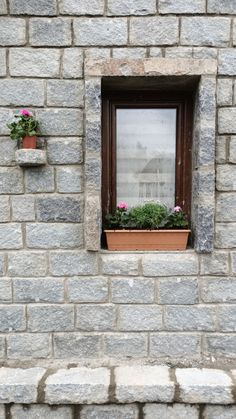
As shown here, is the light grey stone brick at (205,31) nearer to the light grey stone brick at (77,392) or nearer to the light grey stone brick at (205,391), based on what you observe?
the light grey stone brick at (205,391)

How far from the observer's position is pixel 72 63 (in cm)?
257

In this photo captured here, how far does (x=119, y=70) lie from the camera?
99.5 inches

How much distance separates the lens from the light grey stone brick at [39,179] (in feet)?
8.66

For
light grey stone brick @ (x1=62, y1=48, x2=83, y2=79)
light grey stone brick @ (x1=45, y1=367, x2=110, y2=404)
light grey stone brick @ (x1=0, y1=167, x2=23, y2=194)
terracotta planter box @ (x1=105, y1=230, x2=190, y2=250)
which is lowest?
light grey stone brick @ (x1=45, y1=367, x2=110, y2=404)

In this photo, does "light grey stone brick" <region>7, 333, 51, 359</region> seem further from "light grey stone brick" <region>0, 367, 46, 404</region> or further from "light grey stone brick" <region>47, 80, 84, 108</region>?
"light grey stone brick" <region>47, 80, 84, 108</region>

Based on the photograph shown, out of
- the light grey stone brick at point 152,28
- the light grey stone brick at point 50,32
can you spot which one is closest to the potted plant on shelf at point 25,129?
the light grey stone brick at point 50,32

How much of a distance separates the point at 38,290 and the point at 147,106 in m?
1.72

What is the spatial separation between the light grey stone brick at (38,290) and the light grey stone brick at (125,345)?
0.51 metres

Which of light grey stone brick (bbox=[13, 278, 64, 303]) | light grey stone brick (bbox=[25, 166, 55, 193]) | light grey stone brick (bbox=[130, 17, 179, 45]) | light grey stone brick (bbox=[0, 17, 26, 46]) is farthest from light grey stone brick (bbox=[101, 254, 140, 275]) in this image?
light grey stone brick (bbox=[0, 17, 26, 46])

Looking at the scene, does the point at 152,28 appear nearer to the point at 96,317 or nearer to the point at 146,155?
the point at 146,155

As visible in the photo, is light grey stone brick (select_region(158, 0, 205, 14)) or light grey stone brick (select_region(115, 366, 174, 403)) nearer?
light grey stone brick (select_region(115, 366, 174, 403))

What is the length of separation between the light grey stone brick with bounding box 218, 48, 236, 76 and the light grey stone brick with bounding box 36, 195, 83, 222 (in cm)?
145

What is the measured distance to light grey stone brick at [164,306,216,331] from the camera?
8.84ft

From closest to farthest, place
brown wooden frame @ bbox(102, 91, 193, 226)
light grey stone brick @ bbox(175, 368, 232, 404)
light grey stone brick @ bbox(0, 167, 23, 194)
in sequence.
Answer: light grey stone brick @ bbox(175, 368, 232, 404), light grey stone brick @ bbox(0, 167, 23, 194), brown wooden frame @ bbox(102, 91, 193, 226)
